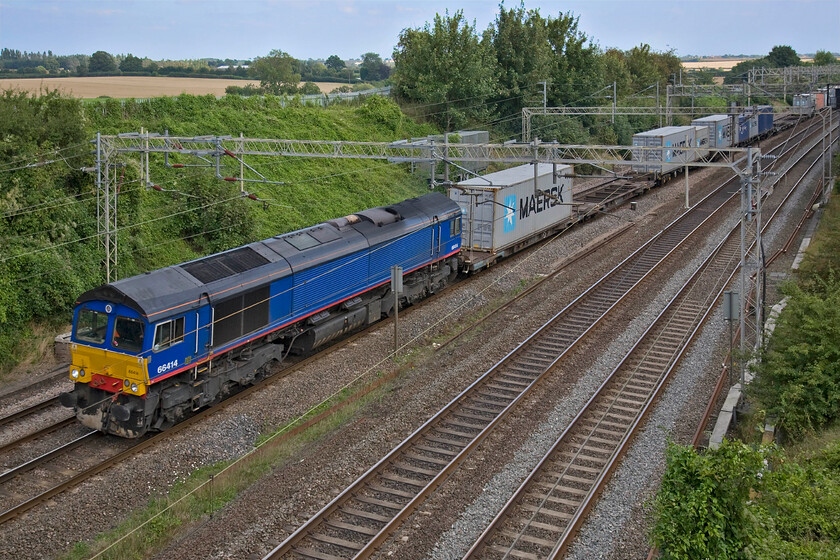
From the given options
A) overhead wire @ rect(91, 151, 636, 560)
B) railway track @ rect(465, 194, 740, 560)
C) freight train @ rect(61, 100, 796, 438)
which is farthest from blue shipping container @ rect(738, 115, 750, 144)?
railway track @ rect(465, 194, 740, 560)

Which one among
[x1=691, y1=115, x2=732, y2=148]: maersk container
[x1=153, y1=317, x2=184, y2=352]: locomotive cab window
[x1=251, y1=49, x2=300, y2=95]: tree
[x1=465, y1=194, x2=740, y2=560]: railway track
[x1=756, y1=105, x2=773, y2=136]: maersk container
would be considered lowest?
[x1=465, y1=194, x2=740, y2=560]: railway track

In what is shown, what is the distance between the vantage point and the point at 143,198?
29.2m

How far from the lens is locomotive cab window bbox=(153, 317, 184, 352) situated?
15.7 meters

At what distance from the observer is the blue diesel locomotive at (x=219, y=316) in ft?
51.5

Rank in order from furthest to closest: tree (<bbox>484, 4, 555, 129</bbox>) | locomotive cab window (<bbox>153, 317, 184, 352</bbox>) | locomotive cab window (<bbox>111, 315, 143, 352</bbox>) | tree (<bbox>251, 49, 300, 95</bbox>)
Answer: tree (<bbox>251, 49, 300, 95</bbox>) < tree (<bbox>484, 4, 555, 129</bbox>) < locomotive cab window (<bbox>153, 317, 184, 352</bbox>) < locomotive cab window (<bbox>111, 315, 143, 352</bbox>)

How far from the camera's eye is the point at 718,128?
189ft

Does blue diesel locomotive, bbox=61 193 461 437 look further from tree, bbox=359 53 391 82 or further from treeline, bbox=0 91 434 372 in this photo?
tree, bbox=359 53 391 82

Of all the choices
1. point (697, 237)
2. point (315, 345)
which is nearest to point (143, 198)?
point (315, 345)

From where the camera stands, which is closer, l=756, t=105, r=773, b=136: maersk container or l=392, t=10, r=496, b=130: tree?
l=392, t=10, r=496, b=130: tree

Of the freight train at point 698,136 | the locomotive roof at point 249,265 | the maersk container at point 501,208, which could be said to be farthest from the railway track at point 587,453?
the freight train at point 698,136

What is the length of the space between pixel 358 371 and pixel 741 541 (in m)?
12.2

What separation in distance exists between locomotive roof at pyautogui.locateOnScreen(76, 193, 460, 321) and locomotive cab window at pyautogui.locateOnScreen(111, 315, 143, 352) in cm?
38

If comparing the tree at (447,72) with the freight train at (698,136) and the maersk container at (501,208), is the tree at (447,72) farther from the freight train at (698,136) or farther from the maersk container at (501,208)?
the maersk container at (501,208)

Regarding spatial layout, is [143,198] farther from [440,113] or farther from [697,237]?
[440,113]
